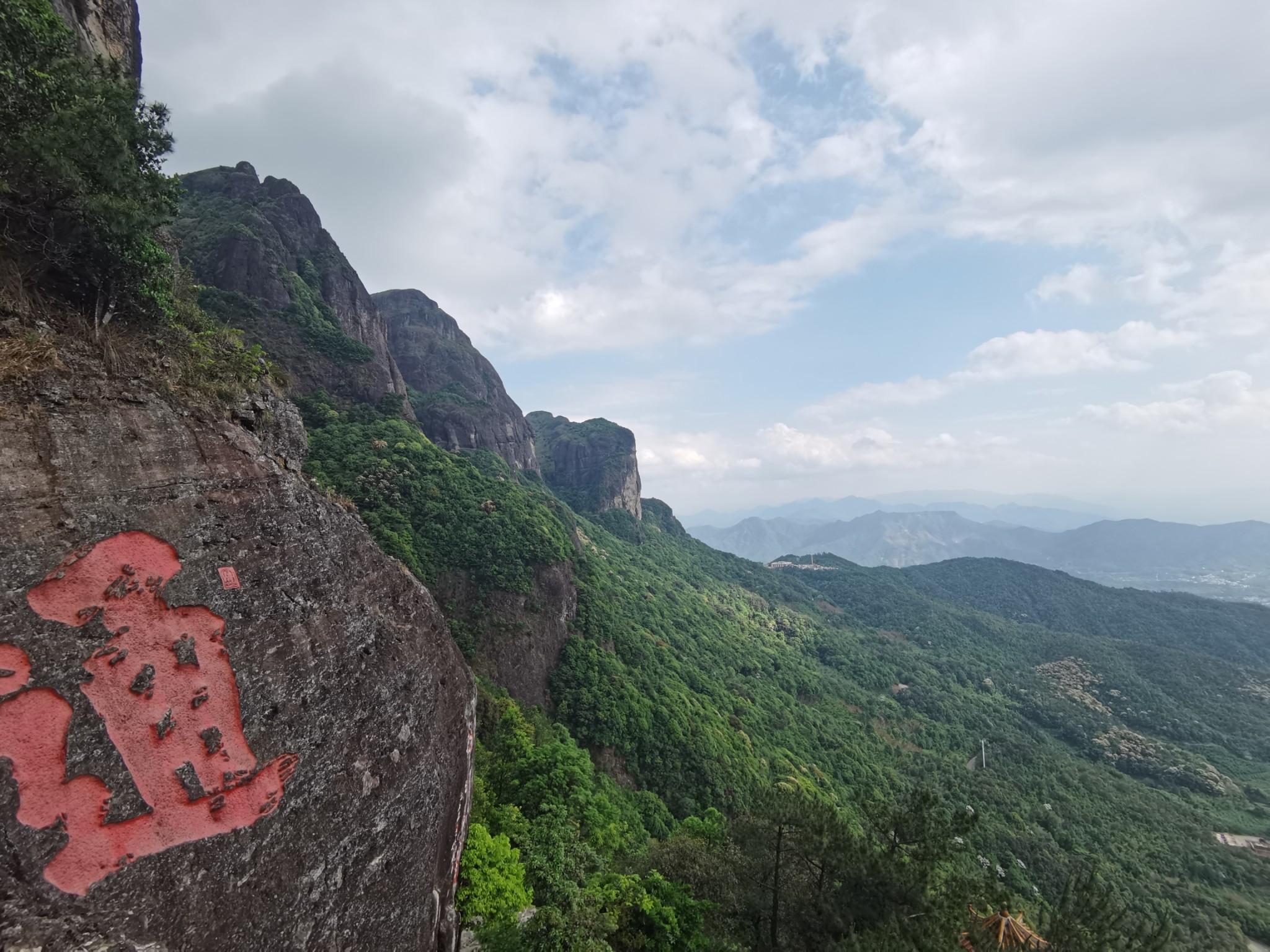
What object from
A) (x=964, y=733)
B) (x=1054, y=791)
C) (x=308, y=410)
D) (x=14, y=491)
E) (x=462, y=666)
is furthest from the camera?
(x=964, y=733)

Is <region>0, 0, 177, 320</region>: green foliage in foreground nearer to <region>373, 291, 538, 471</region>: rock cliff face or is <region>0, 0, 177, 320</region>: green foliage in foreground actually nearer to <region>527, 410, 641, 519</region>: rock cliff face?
<region>373, 291, 538, 471</region>: rock cliff face

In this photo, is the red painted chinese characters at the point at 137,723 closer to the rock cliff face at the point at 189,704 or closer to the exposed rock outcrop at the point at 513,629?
the rock cliff face at the point at 189,704

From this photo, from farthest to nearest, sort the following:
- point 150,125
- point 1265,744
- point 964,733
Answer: point 1265,744
point 964,733
point 150,125

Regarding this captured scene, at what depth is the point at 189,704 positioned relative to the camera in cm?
724

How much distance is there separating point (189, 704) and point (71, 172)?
10.1 meters

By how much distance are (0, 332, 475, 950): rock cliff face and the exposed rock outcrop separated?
23.4 metres

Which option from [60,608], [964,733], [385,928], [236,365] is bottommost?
[964,733]

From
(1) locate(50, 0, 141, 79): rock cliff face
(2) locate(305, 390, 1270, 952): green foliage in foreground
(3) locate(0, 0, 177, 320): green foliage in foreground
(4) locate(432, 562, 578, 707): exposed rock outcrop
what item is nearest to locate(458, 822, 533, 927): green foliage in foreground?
(2) locate(305, 390, 1270, 952): green foliage in foreground

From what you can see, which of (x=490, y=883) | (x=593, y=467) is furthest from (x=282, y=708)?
(x=593, y=467)

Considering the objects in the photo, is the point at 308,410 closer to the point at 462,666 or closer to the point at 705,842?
the point at 462,666

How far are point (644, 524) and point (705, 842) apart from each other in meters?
89.5

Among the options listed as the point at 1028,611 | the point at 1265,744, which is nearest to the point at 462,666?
the point at 1265,744

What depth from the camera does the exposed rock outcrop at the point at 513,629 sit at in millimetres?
32875

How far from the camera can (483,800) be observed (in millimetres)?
17016
